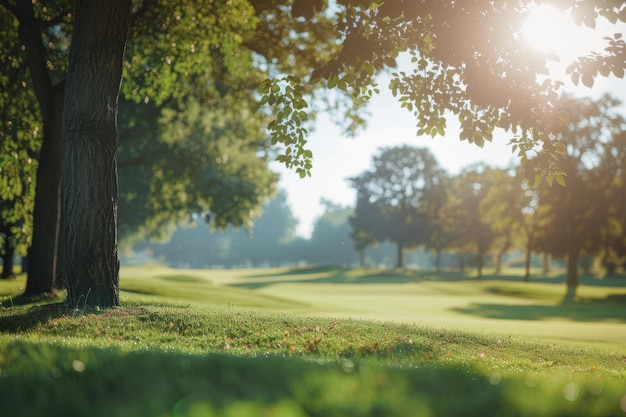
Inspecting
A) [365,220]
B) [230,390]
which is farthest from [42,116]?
[365,220]

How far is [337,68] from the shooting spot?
31.0 ft

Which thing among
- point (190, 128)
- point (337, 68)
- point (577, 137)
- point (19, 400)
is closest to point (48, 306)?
point (337, 68)

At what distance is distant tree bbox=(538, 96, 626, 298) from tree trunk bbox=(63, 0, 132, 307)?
117 ft

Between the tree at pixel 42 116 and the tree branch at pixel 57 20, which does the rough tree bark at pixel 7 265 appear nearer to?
the tree at pixel 42 116

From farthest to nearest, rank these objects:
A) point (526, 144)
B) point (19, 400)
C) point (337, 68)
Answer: point (526, 144) < point (337, 68) < point (19, 400)

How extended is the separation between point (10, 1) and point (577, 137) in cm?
3700

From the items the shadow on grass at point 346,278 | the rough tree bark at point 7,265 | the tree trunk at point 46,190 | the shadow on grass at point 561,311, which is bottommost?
the shadow on grass at point 346,278

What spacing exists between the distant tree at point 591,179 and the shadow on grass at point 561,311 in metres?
4.91

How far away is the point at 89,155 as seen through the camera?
10586mm

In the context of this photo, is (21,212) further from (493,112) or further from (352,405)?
(352,405)

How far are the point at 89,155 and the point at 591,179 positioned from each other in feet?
125

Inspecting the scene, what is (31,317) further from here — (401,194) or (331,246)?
(331,246)

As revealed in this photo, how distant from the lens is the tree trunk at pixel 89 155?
34.5 feet

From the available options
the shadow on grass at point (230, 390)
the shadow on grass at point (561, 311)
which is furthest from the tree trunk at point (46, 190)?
the shadow on grass at point (561, 311)
